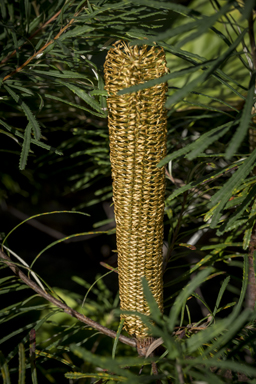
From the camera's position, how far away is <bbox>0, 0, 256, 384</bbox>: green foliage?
120 millimetres

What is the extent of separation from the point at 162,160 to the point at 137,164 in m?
0.04

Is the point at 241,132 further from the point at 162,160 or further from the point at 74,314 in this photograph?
the point at 74,314

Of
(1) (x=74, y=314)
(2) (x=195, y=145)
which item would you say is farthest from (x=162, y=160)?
(1) (x=74, y=314)

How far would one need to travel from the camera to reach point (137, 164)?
0.58 ft

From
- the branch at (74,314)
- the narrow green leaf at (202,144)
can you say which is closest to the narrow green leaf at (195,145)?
the narrow green leaf at (202,144)

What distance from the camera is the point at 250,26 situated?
131 millimetres

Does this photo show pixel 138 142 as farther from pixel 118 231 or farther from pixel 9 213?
pixel 9 213

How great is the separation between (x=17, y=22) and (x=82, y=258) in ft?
1.10

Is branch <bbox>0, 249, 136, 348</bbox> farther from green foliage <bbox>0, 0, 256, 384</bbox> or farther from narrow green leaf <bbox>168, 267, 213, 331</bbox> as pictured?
narrow green leaf <bbox>168, 267, 213, 331</bbox>

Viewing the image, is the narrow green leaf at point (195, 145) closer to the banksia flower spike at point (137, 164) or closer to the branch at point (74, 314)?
the banksia flower spike at point (137, 164)

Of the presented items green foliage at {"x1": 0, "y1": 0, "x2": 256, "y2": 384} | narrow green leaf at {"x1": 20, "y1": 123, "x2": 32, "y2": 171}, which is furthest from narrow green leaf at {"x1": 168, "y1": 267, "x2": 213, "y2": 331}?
narrow green leaf at {"x1": 20, "y1": 123, "x2": 32, "y2": 171}

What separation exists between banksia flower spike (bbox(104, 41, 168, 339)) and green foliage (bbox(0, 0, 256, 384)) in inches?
0.6

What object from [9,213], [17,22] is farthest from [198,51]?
[9,213]

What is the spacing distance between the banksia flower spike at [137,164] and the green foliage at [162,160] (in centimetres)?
2
